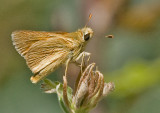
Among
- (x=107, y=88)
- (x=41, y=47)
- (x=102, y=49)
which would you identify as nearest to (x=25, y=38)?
(x=41, y=47)

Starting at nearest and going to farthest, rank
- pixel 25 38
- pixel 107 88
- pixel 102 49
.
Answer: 1. pixel 107 88
2. pixel 25 38
3. pixel 102 49

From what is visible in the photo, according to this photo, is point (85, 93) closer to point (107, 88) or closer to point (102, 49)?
point (107, 88)

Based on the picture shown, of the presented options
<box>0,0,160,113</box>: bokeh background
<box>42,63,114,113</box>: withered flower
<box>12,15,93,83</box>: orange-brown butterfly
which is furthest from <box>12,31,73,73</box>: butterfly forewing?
<box>0,0,160,113</box>: bokeh background

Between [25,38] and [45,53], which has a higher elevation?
[25,38]

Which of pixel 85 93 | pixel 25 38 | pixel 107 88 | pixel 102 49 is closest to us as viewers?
pixel 85 93

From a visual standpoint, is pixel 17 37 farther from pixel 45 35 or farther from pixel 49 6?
pixel 49 6

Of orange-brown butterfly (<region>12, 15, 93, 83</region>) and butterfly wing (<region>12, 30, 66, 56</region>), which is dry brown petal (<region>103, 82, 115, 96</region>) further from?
butterfly wing (<region>12, 30, 66, 56</region>)

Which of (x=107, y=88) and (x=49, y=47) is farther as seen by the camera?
(x=49, y=47)
